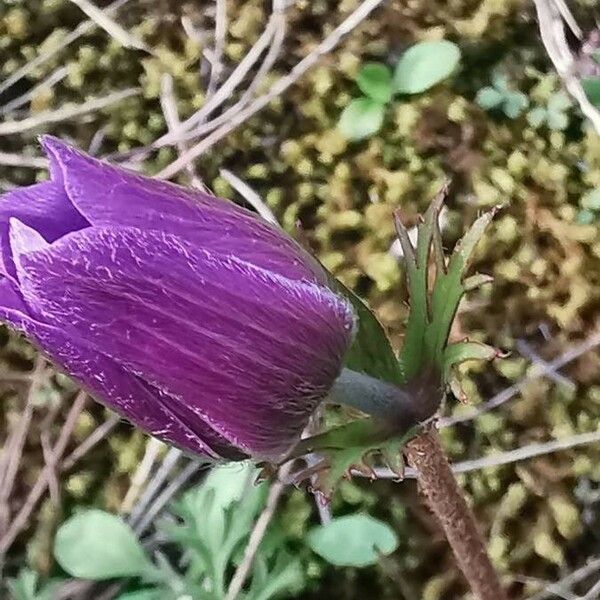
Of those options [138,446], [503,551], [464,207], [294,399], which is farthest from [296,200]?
[294,399]

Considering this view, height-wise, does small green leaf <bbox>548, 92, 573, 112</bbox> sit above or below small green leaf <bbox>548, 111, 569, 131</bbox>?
above

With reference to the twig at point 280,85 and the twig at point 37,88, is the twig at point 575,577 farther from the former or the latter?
the twig at point 37,88

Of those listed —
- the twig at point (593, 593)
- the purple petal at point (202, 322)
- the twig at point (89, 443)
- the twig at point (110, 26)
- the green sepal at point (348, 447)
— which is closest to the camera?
the purple petal at point (202, 322)

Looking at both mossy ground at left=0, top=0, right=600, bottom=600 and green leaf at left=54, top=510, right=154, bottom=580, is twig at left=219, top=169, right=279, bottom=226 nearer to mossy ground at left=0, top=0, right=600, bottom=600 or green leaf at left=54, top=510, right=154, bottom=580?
mossy ground at left=0, top=0, right=600, bottom=600

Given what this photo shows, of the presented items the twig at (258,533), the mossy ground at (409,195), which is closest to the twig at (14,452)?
the mossy ground at (409,195)

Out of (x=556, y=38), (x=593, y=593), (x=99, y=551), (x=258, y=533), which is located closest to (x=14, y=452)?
(x=99, y=551)

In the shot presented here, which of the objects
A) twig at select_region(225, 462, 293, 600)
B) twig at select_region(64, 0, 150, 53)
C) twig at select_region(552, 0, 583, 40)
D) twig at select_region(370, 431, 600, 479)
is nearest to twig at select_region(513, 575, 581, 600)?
twig at select_region(370, 431, 600, 479)

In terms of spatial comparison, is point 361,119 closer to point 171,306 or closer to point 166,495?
point 166,495
